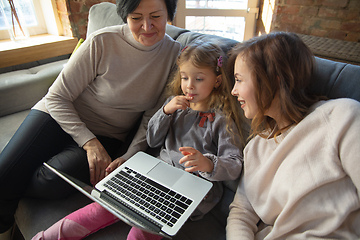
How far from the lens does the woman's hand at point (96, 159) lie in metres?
1.12

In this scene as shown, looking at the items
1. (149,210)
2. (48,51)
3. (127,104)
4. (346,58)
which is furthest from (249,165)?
(48,51)

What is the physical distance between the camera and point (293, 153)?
29.2 inches

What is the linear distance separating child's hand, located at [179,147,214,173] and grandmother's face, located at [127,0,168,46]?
597 mm

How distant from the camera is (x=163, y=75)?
4.21 feet

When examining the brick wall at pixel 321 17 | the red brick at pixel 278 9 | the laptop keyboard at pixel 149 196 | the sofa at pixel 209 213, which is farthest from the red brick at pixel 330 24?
the laptop keyboard at pixel 149 196

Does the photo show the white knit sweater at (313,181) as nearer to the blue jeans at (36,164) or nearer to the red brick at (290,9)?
the blue jeans at (36,164)

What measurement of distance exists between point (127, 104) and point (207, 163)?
1.99ft

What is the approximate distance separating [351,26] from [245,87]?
2.03 meters

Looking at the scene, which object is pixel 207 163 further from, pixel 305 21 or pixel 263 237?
pixel 305 21

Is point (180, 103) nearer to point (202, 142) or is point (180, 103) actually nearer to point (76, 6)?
point (202, 142)

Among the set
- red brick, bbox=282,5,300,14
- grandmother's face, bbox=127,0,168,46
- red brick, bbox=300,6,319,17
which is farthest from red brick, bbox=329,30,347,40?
grandmother's face, bbox=127,0,168,46

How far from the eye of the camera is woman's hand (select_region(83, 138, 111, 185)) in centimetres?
112

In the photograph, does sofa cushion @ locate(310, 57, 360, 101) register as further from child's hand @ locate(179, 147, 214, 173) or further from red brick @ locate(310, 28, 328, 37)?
red brick @ locate(310, 28, 328, 37)

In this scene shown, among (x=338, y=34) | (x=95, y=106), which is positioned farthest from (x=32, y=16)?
(x=338, y=34)
